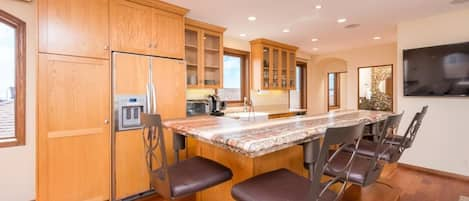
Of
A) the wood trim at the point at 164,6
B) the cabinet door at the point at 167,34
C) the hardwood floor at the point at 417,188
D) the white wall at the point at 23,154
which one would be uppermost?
the wood trim at the point at 164,6

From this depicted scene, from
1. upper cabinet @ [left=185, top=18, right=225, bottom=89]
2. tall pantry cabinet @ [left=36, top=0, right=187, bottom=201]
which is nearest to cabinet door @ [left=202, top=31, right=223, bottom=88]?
upper cabinet @ [left=185, top=18, right=225, bottom=89]

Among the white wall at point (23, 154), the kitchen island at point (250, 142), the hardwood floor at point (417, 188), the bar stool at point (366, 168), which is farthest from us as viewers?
the hardwood floor at point (417, 188)

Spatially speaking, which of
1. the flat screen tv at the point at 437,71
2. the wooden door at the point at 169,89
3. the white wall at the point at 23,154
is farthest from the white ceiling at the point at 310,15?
the white wall at the point at 23,154

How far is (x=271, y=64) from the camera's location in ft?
17.2

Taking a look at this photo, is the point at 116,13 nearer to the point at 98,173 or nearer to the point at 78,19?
the point at 78,19

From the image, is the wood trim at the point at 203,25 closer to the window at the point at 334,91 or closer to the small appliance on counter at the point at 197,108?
the small appliance on counter at the point at 197,108

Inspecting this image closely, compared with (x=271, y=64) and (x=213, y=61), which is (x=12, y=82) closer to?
(x=213, y=61)

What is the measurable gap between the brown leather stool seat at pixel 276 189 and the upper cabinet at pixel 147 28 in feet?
7.08

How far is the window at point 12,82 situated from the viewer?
8.10 ft

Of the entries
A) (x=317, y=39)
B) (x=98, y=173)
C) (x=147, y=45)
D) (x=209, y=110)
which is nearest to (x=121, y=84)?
(x=147, y=45)

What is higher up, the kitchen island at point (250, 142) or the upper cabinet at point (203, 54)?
the upper cabinet at point (203, 54)

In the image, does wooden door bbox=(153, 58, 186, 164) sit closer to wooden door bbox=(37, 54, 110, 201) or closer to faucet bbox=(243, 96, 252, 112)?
wooden door bbox=(37, 54, 110, 201)

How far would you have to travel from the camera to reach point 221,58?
4113 mm

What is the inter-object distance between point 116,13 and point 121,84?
804mm
